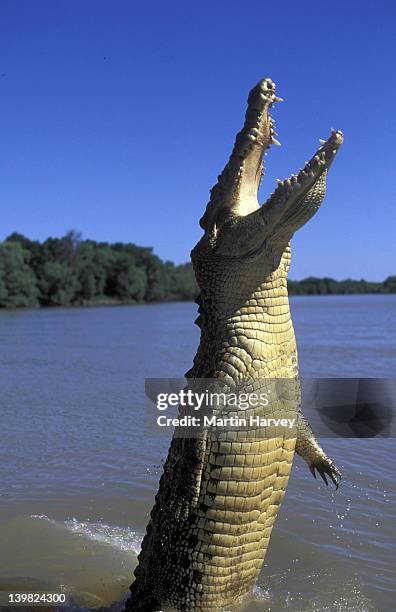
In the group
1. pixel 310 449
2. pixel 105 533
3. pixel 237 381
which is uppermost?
pixel 237 381

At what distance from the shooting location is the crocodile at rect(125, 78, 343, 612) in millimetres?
3943

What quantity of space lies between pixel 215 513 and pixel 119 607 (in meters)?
1.43

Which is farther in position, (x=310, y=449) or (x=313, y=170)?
(x=310, y=449)

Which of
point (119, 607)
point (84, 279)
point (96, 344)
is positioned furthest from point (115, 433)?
Answer: point (84, 279)

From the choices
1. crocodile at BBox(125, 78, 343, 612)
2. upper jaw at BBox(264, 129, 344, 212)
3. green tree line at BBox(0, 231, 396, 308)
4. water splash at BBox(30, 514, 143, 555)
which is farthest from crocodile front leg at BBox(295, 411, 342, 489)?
green tree line at BBox(0, 231, 396, 308)

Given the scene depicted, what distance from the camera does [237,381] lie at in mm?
3977

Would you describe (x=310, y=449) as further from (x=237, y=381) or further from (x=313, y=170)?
(x=313, y=170)

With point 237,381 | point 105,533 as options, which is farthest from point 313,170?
point 105,533

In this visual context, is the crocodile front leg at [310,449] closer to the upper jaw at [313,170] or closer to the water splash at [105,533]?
the upper jaw at [313,170]

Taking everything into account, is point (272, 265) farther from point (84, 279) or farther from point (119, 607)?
point (84, 279)

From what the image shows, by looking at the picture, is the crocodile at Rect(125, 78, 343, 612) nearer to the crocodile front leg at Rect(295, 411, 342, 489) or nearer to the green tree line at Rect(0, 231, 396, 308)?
the crocodile front leg at Rect(295, 411, 342, 489)

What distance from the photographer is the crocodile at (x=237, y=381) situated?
3.94m

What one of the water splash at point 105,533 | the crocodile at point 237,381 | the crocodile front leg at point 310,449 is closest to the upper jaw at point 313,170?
the crocodile at point 237,381

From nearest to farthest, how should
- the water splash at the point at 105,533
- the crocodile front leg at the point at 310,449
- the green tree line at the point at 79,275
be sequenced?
the crocodile front leg at the point at 310,449 → the water splash at the point at 105,533 → the green tree line at the point at 79,275
